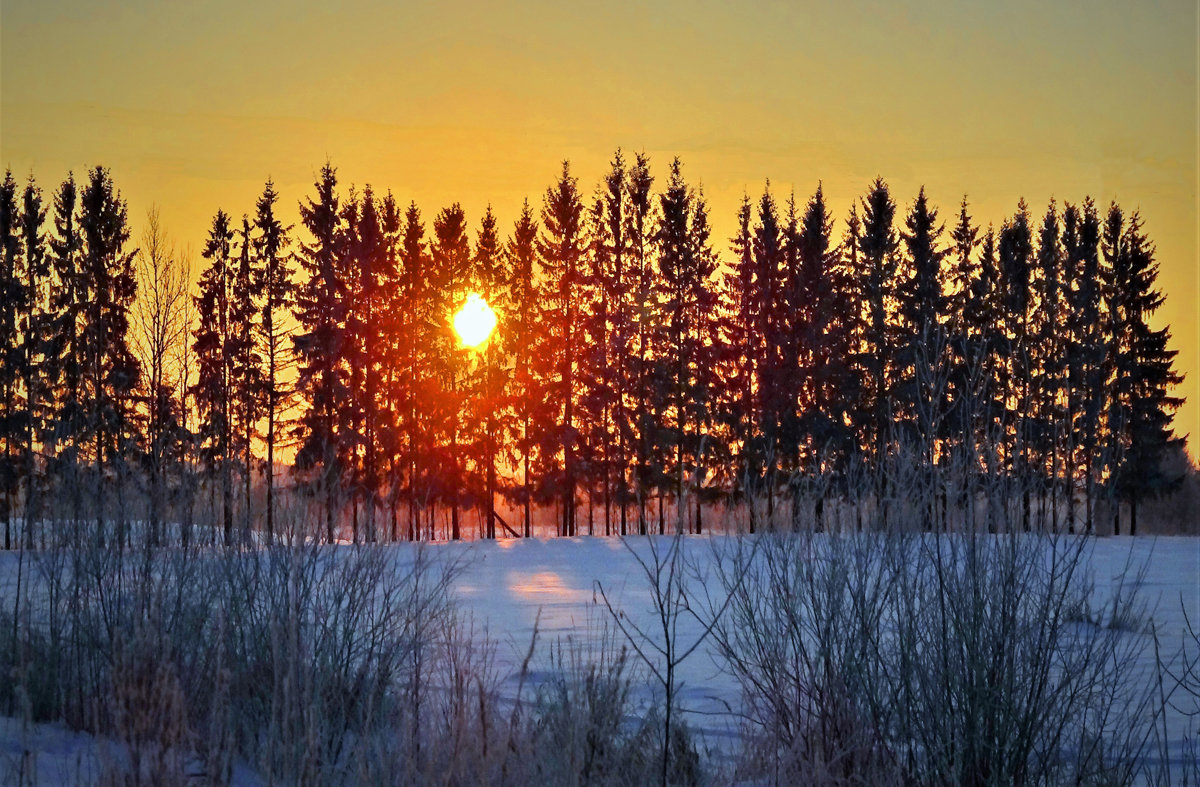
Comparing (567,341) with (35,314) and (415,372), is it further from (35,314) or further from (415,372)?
(35,314)

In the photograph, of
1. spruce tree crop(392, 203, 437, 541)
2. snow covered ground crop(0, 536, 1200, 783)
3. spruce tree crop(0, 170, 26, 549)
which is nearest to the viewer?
snow covered ground crop(0, 536, 1200, 783)

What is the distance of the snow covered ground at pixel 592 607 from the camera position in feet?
25.5

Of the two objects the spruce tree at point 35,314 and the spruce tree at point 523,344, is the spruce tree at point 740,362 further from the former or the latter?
the spruce tree at point 35,314

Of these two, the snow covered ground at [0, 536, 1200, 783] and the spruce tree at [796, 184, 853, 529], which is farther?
the spruce tree at [796, 184, 853, 529]

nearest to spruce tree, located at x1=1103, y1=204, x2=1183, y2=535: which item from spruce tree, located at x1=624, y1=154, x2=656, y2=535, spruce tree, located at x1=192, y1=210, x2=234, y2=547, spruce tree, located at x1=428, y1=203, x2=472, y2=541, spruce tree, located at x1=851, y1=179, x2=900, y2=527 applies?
spruce tree, located at x1=851, y1=179, x2=900, y2=527

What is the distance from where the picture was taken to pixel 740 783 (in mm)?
7961

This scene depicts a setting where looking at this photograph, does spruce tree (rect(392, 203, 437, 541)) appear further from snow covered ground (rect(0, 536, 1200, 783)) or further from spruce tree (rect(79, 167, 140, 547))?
Answer: spruce tree (rect(79, 167, 140, 547))

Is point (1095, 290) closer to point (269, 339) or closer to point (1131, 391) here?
point (1131, 391)

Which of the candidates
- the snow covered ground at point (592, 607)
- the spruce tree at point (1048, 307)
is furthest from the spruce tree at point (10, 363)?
the spruce tree at point (1048, 307)

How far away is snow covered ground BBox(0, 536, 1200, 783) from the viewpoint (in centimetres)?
777

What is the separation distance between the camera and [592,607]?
1828 cm

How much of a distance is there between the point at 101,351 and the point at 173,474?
24.9m

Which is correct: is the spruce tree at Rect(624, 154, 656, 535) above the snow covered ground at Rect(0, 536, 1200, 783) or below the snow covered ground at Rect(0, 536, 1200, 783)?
above

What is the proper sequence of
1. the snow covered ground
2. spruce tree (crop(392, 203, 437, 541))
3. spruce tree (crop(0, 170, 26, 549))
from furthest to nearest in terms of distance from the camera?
1. spruce tree (crop(392, 203, 437, 541))
2. spruce tree (crop(0, 170, 26, 549))
3. the snow covered ground
